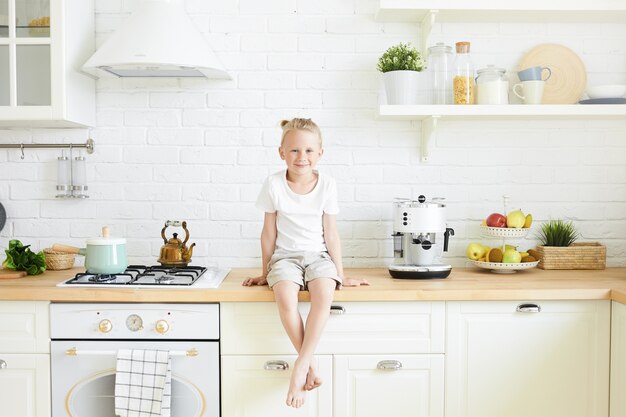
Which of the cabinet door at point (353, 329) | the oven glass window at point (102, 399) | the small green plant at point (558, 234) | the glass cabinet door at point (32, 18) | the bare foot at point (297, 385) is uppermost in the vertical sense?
the glass cabinet door at point (32, 18)

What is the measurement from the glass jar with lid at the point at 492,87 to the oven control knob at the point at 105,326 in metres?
1.63

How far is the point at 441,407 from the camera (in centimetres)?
233

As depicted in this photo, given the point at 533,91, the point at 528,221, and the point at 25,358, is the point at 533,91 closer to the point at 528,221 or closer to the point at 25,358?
the point at 528,221

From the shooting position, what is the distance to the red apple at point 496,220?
273cm

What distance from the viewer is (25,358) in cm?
231

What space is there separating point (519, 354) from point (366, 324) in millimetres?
543

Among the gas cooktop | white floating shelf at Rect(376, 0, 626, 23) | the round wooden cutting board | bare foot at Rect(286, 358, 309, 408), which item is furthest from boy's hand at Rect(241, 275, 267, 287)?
the round wooden cutting board

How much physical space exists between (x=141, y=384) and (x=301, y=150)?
3.21 ft

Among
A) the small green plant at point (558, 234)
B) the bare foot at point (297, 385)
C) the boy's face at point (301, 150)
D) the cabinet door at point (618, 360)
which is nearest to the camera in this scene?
the bare foot at point (297, 385)

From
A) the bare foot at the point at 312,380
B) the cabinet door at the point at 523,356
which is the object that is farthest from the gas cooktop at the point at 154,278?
the cabinet door at the point at 523,356

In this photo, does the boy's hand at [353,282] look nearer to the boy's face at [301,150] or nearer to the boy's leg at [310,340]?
the boy's leg at [310,340]

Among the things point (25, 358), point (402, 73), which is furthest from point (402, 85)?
point (25, 358)

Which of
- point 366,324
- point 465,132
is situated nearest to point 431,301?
point 366,324

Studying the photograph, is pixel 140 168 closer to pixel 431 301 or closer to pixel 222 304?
pixel 222 304
